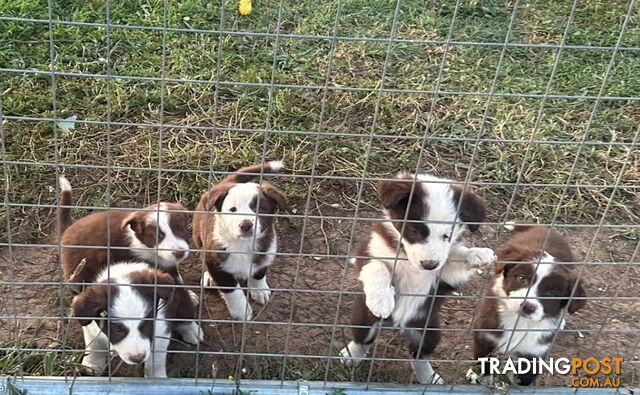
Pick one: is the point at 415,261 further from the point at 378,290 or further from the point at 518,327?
the point at 518,327

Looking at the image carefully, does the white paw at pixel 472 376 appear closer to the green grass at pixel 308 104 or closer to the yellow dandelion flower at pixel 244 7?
the green grass at pixel 308 104

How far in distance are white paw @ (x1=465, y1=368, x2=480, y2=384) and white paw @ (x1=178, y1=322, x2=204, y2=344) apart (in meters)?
1.23

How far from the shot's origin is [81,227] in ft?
11.2

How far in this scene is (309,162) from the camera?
4.55 metres

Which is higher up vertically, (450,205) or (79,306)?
(450,205)

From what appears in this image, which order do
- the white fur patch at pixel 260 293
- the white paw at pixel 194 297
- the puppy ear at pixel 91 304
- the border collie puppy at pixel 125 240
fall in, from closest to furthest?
1. the puppy ear at pixel 91 304
2. the border collie puppy at pixel 125 240
3. the white paw at pixel 194 297
4. the white fur patch at pixel 260 293

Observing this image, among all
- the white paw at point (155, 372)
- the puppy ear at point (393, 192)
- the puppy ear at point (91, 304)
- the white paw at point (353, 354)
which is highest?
the puppy ear at point (393, 192)

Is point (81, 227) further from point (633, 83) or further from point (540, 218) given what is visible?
point (633, 83)

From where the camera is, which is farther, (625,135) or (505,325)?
(625,135)

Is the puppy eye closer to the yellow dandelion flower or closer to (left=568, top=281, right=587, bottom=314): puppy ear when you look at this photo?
(left=568, top=281, right=587, bottom=314): puppy ear

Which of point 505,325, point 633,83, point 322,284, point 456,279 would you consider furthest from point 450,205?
point 633,83

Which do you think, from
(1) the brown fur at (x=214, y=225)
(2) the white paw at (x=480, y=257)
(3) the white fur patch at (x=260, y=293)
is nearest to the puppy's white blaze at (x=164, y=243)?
(1) the brown fur at (x=214, y=225)

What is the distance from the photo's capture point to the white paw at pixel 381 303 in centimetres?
305

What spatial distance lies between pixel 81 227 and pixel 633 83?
13.5 ft
